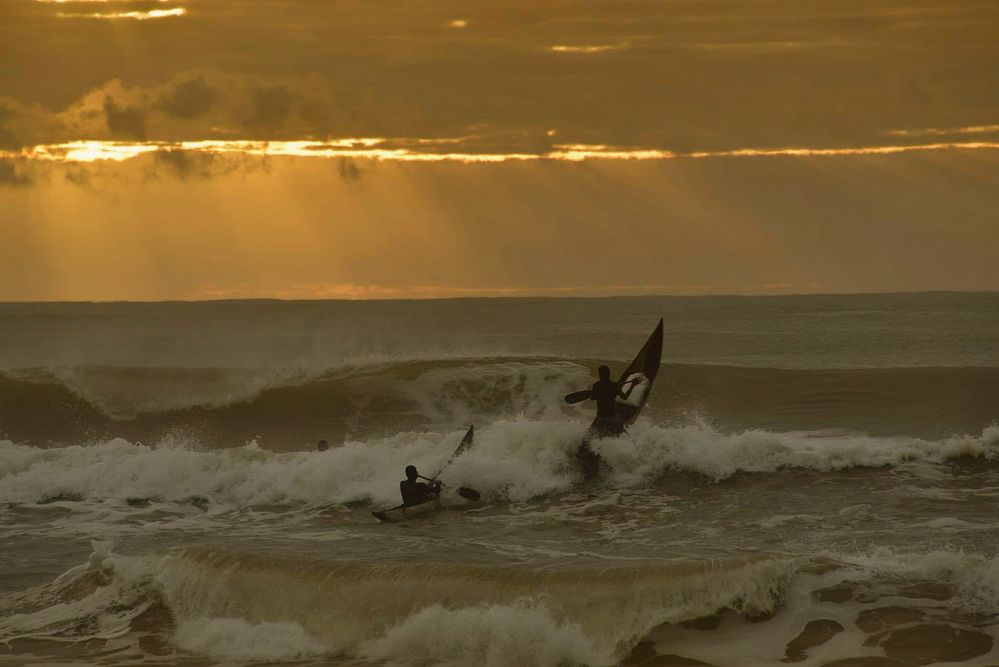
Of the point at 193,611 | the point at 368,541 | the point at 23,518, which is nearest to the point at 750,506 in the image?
the point at 368,541

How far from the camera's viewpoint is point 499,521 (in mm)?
16938

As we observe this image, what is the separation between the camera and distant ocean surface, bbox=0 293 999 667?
11625mm

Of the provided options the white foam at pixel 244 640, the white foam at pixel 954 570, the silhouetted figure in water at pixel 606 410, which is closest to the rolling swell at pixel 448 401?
the silhouetted figure in water at pixel 606 410

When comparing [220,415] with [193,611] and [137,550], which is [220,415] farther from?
[193,611]

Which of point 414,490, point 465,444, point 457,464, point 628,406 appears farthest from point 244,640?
point 628,406

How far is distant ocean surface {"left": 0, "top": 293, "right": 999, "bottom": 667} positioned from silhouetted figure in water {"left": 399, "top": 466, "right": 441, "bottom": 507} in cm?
50

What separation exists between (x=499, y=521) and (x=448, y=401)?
13.2 metres

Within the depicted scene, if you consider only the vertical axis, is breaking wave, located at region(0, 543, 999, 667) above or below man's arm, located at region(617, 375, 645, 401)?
below

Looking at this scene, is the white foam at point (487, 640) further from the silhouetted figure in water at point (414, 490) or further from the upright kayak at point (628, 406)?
the upright kayak at point (628, 406)

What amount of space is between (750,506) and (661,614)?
5739 millimetres

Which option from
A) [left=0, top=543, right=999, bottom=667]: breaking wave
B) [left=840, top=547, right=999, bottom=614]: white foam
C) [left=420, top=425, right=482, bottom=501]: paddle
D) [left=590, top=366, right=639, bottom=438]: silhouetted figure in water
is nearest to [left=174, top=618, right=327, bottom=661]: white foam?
[left=0, top=543, right=999, bottom=667]: breaking wave

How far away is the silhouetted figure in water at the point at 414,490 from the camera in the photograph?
17.2m

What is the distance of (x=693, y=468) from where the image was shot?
19234 mm

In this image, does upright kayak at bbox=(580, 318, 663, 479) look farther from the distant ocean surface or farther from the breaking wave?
the breaking wave
